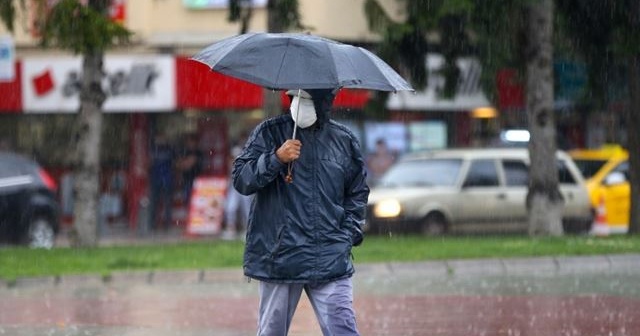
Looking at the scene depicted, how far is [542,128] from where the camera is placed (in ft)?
64.6

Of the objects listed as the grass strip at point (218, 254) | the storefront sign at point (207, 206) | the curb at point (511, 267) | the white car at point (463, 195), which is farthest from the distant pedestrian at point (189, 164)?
the curb at point (511, 267)

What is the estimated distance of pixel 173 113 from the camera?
105 feet

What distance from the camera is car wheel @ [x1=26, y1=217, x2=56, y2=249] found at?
22719mm

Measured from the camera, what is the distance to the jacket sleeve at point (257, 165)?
264 inches

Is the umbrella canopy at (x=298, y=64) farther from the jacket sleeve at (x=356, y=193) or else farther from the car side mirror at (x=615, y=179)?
the car side mirror at (x=615, y=179)

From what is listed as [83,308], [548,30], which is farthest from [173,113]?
[83,308]

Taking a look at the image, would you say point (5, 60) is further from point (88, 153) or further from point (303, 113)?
point (303, 113)

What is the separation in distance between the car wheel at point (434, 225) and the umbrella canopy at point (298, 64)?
15.6 metres

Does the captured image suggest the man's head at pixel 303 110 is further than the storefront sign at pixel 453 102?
No

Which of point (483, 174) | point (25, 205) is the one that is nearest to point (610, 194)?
point (483, 174)

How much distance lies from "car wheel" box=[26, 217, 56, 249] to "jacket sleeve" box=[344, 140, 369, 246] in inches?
640

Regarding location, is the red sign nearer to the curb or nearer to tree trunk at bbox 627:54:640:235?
tree trunk at bbox 627:54:640:235

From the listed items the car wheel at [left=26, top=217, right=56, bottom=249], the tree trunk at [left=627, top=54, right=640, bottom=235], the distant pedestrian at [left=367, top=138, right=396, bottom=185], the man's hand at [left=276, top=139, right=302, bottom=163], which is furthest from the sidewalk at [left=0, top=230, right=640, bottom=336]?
the distant pedestrian at [left=367, top=138, right=396, bottom=185]

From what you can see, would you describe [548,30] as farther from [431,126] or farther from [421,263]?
[431,126]
